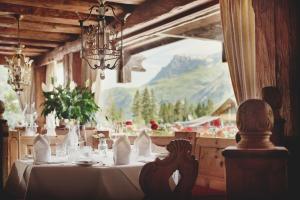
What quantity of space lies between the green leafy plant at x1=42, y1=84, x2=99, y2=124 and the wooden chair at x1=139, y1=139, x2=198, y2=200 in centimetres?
274

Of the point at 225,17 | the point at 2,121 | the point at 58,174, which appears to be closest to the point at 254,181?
the point at 2,121

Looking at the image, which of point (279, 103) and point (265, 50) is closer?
point (279, 103)

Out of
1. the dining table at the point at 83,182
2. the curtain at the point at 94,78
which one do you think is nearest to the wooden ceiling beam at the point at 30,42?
the curtain at the point at 94,78

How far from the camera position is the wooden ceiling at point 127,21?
16.3 ft

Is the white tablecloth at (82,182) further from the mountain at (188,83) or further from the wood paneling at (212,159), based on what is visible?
the mountain at (188,83)

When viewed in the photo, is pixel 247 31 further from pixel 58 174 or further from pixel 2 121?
pixel 2 121

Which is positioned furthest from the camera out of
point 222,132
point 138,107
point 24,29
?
point 138,107

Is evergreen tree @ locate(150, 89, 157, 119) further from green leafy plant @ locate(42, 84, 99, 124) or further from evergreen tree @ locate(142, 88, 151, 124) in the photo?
green leafy plant @ locate(42, 84, 99, 124)

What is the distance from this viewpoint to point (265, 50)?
2.99 metres

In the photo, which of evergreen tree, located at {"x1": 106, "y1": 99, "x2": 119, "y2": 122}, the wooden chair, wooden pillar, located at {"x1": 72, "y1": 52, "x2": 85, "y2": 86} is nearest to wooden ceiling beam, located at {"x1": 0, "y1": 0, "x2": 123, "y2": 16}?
wooden pillar, located at {"x1": 72, "y1": 52, "x2": 85, "y2": 86}

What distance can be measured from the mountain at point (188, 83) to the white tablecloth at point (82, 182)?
552cm

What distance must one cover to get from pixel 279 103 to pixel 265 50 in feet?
3.73

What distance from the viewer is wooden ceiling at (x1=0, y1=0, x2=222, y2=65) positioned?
4.96 meters

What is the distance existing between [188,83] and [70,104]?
4.63 metres
